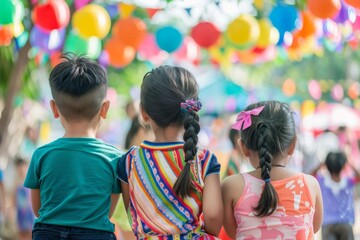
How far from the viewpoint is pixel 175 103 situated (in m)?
3.48

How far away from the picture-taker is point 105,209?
353cm

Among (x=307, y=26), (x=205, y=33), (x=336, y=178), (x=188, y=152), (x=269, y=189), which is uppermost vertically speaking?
(x=307, y=26)

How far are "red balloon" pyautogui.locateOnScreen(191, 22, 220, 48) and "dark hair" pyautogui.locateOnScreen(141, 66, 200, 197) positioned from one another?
17.7ft

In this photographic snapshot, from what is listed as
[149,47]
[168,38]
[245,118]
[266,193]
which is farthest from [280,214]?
[149,47]

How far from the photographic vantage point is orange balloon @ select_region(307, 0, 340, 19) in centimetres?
724

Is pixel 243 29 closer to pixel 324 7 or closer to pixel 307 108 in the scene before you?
pixel 324 7

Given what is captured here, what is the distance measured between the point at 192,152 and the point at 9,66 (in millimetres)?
7748

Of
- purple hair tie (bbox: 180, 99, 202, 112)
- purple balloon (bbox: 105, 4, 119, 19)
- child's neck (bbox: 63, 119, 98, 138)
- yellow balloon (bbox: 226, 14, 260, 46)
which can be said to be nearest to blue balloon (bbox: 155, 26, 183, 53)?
yellow balloon (bbox: 226, 14, 260, 46)

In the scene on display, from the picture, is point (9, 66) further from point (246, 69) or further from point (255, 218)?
point (246, 69)

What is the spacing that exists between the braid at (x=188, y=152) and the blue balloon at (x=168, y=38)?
5.76m

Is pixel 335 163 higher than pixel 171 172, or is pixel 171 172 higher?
pixel 171 172

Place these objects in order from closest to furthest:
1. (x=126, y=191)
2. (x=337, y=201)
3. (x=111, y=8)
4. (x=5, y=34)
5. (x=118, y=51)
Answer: (x=126, y=191) < (x=337, y=201) < (x=5, y=34) < (x=118, y=51) < (x=111, y=8)

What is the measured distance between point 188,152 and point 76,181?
53 cm

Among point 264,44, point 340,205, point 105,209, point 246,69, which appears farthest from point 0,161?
point 246,69
